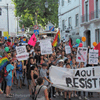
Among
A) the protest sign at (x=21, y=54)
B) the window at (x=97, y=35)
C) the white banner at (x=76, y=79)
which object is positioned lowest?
the white banner at (x=76, y=79)

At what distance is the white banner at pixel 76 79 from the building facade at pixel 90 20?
644 inches

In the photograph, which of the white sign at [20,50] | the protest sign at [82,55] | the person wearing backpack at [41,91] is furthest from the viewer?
the white sign at [20,50]

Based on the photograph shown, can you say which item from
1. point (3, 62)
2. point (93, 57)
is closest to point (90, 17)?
point (93, 57)

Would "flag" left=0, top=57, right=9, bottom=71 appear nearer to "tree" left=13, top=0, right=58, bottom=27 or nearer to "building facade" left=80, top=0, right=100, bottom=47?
"building facade" left=80, top=0, right=100, bottom=47

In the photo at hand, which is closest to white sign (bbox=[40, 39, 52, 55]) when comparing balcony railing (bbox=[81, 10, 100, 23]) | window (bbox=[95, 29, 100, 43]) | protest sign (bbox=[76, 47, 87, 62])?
protest sign (bbox=[76, 47, 87, 62])

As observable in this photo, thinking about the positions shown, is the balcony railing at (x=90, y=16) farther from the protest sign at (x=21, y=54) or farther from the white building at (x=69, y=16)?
the protest sign at (x=21, y=54)

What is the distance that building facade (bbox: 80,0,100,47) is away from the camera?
24083 millimetres

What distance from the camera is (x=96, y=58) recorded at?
965cm

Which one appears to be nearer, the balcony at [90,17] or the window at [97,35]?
the balcony at [90,17]

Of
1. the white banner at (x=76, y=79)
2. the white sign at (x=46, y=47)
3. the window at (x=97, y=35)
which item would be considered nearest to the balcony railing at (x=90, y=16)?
the window at (x=97, y=35)

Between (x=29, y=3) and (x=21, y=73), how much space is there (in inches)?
1188

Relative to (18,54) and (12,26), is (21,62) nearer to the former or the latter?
(18,54)

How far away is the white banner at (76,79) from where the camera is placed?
736cm

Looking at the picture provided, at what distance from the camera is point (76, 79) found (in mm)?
7531
